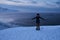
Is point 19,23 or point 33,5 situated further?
point 33,5

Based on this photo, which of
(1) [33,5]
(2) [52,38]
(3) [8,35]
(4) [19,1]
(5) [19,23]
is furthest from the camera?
(4) [19,1]

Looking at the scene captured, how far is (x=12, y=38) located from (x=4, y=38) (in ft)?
1.77

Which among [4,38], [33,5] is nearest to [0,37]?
[4,38]

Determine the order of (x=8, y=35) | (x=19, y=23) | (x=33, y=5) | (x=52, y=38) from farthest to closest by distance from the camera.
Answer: (x=33, y=5) < (x=19, y=23) < (x=8, y=35) < (x=52, y=38)

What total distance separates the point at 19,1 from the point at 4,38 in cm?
2693

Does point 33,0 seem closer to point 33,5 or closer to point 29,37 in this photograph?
point 33,5

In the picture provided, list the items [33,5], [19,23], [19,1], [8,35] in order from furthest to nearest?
[19,1]
[33,5]
[19,23]
[8,35]

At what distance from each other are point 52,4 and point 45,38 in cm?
2411

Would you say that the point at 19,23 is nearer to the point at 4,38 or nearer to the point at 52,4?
the point at 4,38

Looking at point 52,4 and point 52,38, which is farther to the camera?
point 52,4

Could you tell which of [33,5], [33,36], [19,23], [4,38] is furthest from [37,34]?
[33,5]

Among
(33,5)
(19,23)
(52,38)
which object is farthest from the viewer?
(33,5)

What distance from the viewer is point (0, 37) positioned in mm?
12227

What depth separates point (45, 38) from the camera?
11789 millimetres
